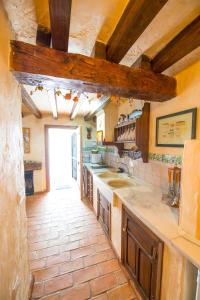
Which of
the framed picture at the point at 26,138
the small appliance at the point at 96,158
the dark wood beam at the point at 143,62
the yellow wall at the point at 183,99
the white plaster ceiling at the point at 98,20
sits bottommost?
the small appliance at the point at 96,158

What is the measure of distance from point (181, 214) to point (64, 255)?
5.08ft

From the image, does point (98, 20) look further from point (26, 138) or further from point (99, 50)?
point (26, 138)

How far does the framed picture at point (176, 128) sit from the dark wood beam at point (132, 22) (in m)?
0.82

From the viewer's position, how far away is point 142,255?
112 centimetres

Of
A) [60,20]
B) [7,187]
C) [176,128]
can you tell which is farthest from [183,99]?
[7,187]

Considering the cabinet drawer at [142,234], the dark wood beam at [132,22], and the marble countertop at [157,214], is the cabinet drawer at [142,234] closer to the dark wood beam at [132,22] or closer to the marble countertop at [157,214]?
the marble countertop at [157,214]

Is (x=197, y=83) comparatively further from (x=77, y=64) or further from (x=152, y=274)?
(x=152, y=274)

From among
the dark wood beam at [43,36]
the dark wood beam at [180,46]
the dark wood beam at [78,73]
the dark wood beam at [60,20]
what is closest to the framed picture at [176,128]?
the dark wood beam at [78,73]

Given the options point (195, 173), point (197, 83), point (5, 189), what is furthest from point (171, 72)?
point (5, 189)

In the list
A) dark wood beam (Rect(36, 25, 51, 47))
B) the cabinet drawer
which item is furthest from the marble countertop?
dark wood beam (Rect(36, 25, 51, 47))

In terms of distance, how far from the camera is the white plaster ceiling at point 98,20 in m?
0.73

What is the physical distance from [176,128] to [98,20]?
113 cm

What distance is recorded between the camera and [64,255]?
1689 millimetres

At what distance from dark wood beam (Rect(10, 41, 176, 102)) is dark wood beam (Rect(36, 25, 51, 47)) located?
3.3 inches
